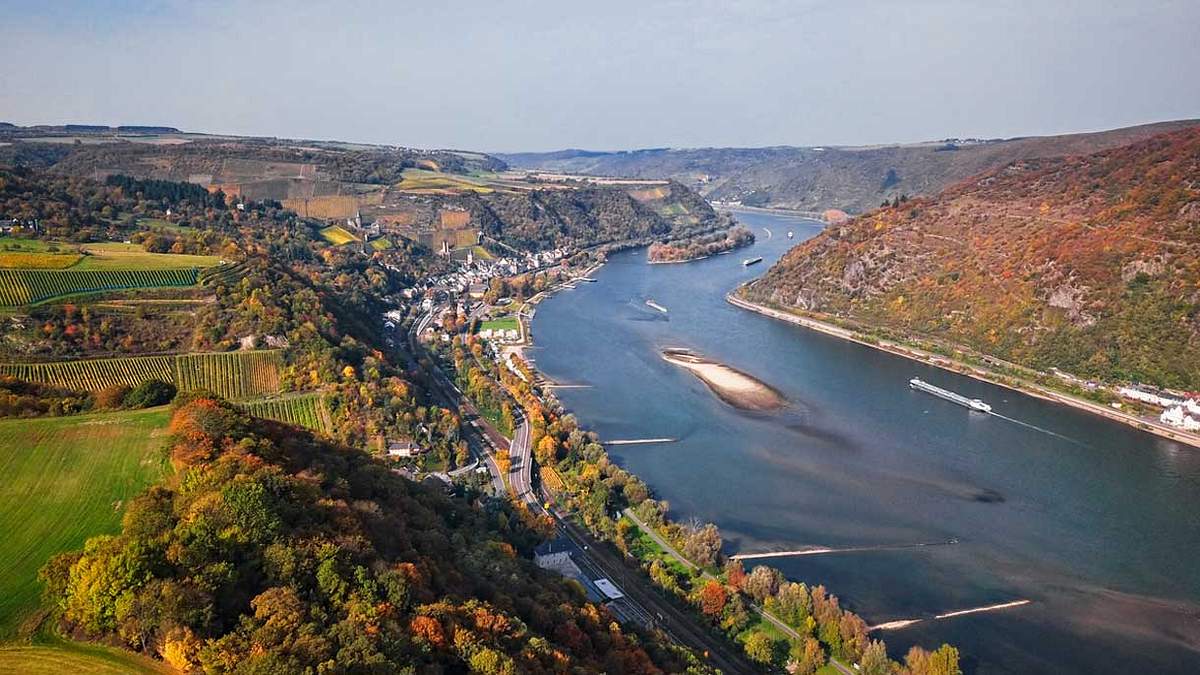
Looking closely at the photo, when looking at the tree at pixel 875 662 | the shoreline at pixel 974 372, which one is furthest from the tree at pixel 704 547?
the shoreline at pixel 974 372

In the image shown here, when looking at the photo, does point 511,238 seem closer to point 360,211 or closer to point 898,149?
point 360,211

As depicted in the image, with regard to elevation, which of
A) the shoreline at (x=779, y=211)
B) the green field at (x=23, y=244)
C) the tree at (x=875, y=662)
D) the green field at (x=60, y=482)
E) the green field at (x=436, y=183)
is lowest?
the tree at (x=875, y=662)

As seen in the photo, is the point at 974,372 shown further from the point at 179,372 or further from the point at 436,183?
the point at 436,183

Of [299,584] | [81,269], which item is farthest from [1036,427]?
[81,269]

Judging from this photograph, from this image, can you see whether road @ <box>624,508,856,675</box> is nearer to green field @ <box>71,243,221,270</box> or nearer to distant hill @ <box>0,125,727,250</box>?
green field @ <box>71,243,221,270</box>

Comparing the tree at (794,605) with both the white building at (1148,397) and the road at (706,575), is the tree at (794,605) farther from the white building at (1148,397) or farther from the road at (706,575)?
the white building at (1148,397)

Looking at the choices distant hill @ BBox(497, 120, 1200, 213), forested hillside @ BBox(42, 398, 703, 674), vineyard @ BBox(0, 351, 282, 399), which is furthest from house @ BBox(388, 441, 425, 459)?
distant hill @ BBox(497, 120, 1200, 213)

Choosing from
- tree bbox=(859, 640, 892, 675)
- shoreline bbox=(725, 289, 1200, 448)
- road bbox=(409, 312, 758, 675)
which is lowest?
road bbox=(409, 312, 758, 675)
